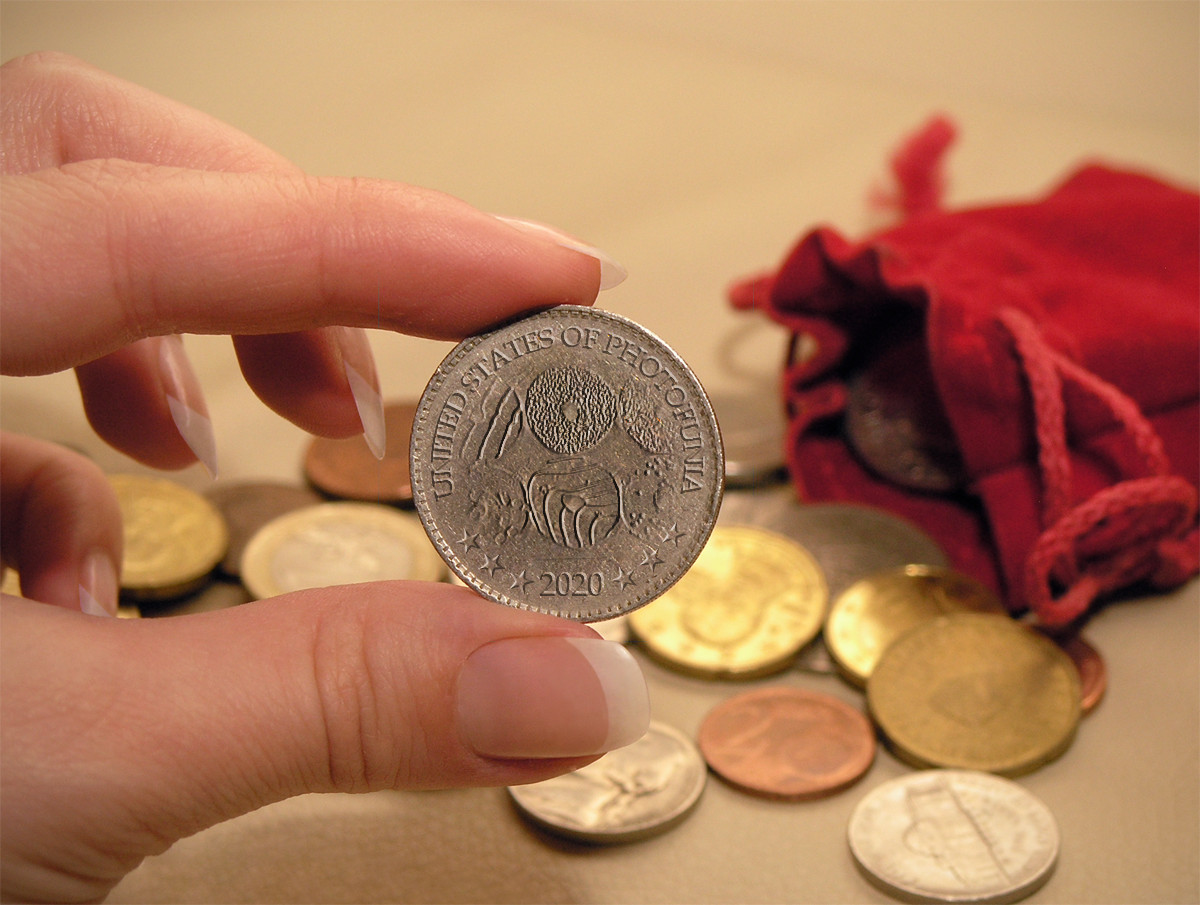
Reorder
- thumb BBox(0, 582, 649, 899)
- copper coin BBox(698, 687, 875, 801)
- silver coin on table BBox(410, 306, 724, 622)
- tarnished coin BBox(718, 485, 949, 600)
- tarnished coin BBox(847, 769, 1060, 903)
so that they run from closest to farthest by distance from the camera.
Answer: thumb BBox(0, 582, 649, 899), silver coin on table BBox(410, 306, 724, 622), tarnished coin BBox(847, 769, 1060, 903), copper coin BBox(698, 687, 875, 801), tarnished coin BBox(718, 485, 949, 600)

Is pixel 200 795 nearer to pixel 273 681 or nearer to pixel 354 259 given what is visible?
pixel 273 681

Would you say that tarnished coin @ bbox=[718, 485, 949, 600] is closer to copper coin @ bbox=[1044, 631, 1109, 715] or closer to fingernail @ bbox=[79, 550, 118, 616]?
copper coin @ bbox=[1044, 631, 1109, 715]

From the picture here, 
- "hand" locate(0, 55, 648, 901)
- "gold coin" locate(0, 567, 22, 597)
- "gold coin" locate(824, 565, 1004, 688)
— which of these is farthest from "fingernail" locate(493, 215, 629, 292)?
"gold coin" locate(0, 567, 22, 597)

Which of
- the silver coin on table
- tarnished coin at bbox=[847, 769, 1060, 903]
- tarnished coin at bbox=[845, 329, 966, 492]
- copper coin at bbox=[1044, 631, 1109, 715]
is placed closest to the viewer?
the silver coin on table

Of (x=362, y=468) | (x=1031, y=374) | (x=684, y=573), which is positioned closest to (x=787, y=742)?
(x=684, y=573)

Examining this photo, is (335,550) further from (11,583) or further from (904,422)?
(904,422)

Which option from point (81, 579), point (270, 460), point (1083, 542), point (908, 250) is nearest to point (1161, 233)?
point (908, 250)
